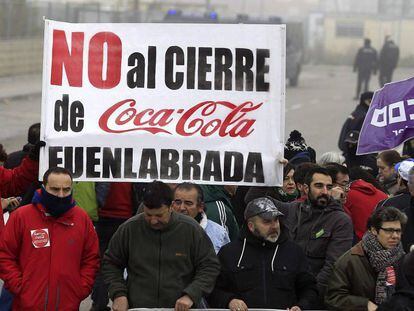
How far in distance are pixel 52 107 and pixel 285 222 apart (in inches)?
64.9

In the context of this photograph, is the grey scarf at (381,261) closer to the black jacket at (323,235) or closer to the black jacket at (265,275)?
the black jacket at (265,275)

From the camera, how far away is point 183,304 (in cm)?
664

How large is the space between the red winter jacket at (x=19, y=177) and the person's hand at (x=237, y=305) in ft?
5.34

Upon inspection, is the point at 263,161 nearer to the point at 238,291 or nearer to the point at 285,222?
the point at 285,222

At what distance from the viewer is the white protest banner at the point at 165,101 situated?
24.5 ft

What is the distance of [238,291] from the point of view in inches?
267

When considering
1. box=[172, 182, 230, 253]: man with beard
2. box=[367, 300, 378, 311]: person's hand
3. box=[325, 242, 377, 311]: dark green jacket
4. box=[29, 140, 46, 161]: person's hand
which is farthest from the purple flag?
box=[29, 140, 46, 161]: person's hand

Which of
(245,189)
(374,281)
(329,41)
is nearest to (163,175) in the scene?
(374,281)

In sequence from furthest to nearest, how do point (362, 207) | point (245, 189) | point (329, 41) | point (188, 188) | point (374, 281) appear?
point (329, 41) < point (245, 189) < point (362, 207) < point (188, 188) < point (374, 281)

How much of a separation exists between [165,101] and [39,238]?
125 centimetres

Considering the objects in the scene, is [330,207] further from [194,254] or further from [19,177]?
[19,177]

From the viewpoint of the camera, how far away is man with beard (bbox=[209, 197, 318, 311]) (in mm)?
6742

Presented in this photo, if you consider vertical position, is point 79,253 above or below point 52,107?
below

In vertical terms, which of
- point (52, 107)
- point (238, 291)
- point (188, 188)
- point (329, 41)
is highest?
point (329, 41)
